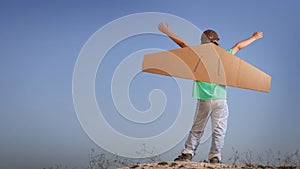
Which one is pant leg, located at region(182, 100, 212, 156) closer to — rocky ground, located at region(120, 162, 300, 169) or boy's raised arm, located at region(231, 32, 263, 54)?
rocky ground, located at region(120, 162, 300, 169)

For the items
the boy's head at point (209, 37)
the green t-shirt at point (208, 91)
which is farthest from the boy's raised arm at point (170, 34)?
the green t-shirt at point (208, 91)

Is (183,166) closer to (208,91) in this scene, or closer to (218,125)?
(218,125)

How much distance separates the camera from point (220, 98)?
5.36 m

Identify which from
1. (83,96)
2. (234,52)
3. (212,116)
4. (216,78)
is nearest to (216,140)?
(212,116)

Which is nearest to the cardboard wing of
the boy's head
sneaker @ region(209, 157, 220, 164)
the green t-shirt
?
the green t-shirt

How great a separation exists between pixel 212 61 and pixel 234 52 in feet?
1.96

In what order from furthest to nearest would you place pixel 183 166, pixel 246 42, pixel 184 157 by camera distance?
pixel 246 42, pixel 184 157, pixel 183 166

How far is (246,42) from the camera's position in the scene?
18.8 feet

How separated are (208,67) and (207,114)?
2.10 feet

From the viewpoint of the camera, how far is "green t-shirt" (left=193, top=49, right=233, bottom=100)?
5340mm

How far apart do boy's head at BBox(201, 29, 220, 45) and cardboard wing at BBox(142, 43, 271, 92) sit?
0.30 m

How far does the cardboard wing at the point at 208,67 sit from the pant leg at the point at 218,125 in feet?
1.05

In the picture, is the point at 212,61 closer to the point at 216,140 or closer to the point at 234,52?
the point at 234,52

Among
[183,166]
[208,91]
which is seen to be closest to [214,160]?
[183,166]
